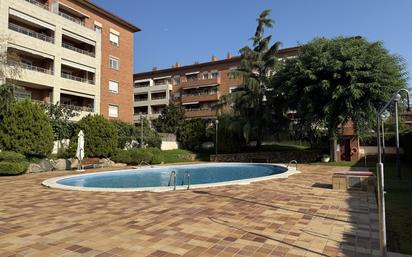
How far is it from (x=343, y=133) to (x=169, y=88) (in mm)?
36489

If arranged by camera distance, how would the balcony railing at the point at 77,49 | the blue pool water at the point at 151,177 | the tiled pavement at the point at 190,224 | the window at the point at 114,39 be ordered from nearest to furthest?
the tiled pavement at the point at 190,224 → the blue pool water at the point at 151,177 → the balcony railing at the point at 77,49 → the window at the point at 114,39

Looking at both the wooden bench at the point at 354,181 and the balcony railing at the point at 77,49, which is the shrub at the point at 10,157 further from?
the wooden bench at the point at 354,181

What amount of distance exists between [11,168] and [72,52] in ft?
59.0

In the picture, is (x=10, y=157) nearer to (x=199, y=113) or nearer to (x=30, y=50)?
(x=30, y=50)

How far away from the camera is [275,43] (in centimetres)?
3225

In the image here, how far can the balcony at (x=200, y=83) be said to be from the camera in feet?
179

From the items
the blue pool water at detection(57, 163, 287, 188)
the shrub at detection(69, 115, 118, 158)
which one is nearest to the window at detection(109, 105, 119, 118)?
the shrub at detection(69, 115, 118, 158)

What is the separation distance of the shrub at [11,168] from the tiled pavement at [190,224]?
851cm

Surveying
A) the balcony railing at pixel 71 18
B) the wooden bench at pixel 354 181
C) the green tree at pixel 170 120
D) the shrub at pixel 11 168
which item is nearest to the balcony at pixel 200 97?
the green tree at pixel 170 120

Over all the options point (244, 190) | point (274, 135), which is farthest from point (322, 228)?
point (274, 135)

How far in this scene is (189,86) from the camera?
58.1m

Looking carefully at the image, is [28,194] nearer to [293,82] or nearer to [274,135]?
[293,82]

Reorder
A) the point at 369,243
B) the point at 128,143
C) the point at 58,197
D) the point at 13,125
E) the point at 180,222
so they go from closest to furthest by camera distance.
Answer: the point at 369,243 → the point at 180,222 → the point at 58,197 → the point at 13,125 → the point at 128,143

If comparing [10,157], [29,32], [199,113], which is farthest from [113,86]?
[10,157]
